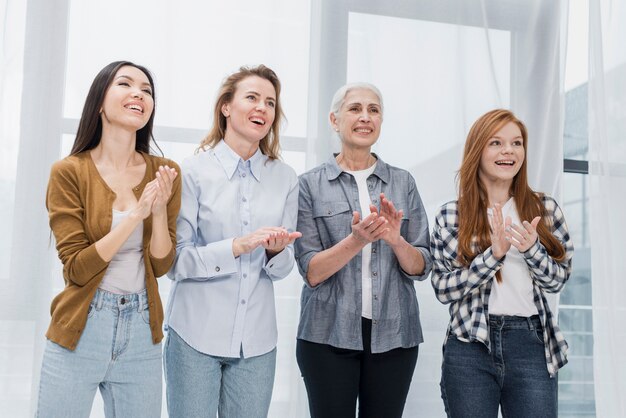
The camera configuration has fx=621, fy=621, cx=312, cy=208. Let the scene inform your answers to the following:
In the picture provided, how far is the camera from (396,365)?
6.55 feet

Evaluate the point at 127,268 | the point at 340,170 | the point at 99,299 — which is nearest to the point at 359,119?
the point at 340,170

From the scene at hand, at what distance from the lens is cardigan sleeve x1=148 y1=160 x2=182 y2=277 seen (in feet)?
5.77

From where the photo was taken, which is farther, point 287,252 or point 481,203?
point 481,203

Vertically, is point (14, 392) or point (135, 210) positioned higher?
point (135, 210)

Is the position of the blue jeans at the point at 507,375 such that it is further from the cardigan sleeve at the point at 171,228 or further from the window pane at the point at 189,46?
the window pane at the point at 189,46

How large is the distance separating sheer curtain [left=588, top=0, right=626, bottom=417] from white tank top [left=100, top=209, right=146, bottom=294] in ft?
6.40

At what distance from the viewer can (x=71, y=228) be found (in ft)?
5.52

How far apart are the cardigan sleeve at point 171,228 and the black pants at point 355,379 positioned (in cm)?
55

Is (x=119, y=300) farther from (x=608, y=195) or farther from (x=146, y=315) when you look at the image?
(x=608, y=195)

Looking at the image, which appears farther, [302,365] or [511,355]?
[302,365]

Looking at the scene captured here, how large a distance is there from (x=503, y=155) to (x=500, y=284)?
0.44 metres

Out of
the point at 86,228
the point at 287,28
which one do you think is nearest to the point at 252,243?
the point at 86,228

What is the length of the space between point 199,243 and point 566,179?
195 cm

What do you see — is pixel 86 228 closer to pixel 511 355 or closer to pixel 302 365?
pixel 302 365
